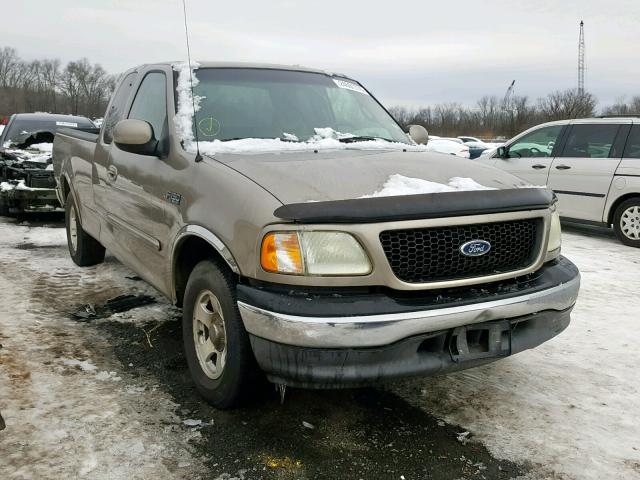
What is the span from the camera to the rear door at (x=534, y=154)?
8719 millimetres

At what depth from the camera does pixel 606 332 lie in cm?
434

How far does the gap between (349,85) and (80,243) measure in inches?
125

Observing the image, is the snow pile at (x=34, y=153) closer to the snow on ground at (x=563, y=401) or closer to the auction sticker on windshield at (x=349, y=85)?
the auction sticker on windshield at (x=349, y=85)

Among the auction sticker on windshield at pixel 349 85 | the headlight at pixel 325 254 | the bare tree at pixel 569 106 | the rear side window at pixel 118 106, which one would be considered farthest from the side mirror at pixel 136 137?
the bare tree at pixel 569 106

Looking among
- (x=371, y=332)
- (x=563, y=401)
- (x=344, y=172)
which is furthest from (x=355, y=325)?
(x=563, y=401)

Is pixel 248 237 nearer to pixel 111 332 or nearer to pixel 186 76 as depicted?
pixel 186 76

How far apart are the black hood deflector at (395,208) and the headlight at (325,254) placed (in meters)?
0.07

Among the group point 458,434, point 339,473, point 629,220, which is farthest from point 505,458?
point 629,220

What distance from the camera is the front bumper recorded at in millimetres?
2402

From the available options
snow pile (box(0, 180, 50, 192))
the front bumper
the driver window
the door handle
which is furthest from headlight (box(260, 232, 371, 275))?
the driver window

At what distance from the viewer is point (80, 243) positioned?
5.84 meters

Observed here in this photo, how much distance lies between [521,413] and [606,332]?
1.63 metres

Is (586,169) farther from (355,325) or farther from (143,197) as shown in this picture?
(355,325)

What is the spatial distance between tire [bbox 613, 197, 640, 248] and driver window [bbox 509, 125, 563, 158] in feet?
4.79
